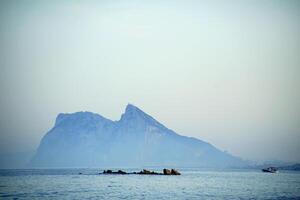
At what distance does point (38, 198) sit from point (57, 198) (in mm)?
3297

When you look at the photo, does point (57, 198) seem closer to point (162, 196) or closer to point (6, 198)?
point (6, 198)

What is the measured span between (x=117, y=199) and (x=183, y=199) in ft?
38.2

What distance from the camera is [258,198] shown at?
232ft

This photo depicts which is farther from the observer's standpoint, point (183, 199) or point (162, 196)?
point (162, 196)

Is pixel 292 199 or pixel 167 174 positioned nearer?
pixel 292 199

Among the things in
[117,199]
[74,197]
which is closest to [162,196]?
[117,199]

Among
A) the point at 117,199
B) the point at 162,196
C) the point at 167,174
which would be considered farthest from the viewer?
the point at 167,174

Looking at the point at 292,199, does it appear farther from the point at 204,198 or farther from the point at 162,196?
the point at 162,196

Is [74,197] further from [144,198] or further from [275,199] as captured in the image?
[275,199]

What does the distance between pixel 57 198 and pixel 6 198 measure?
29.3ft

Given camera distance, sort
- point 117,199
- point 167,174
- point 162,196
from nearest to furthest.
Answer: point 117,199, point 162,196, point 167,174

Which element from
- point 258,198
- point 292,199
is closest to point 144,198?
point 258,198

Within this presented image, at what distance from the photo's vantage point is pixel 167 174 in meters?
176

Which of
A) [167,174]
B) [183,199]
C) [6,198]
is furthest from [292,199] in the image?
[167,174]
